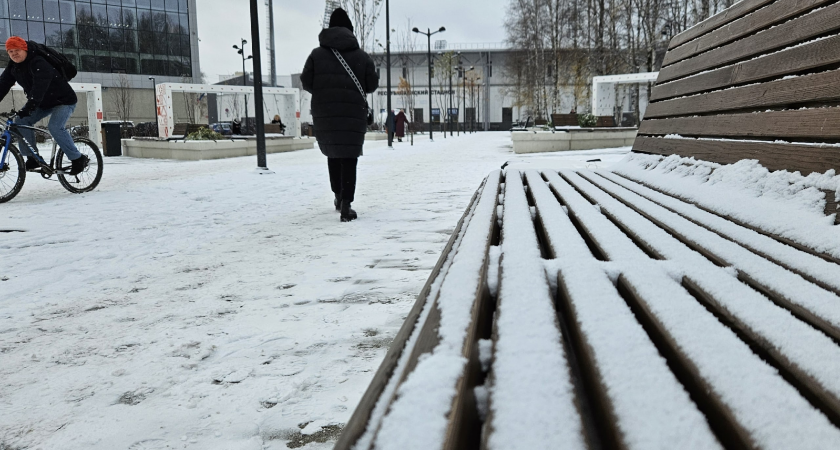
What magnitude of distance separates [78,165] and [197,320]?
5828 millimetres

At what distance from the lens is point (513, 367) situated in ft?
2.94

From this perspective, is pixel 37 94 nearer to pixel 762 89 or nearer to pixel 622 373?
pixel 762 89

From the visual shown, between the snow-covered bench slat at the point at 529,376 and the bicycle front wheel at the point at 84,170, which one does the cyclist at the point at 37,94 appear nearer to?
the bicycle front wheel at the point at 84,170

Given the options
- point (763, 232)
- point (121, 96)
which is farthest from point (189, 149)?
point (121, 96)

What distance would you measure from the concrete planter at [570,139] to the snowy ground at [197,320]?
36.5 ft

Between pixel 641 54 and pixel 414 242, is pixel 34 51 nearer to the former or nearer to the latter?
pixel 414 242

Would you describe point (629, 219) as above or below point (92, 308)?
above

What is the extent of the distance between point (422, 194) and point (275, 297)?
4430 millimetres

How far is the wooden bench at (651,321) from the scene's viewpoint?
2.46ft

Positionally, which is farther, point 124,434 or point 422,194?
point 422,194

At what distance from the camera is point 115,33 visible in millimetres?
40969

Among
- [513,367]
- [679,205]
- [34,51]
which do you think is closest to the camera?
[513,367]

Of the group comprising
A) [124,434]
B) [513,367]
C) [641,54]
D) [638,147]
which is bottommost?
[124,434]

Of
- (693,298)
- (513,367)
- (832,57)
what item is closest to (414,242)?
(832,57)
